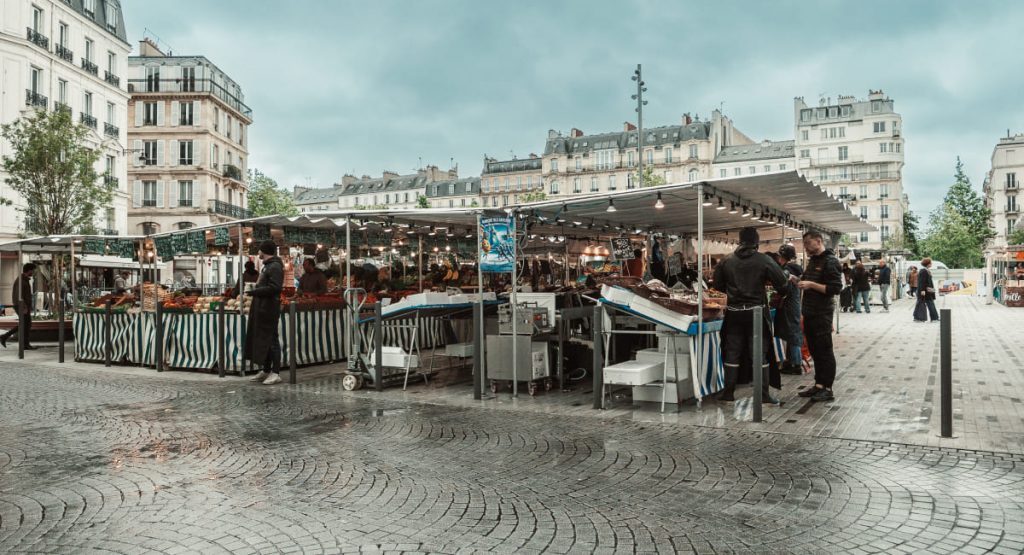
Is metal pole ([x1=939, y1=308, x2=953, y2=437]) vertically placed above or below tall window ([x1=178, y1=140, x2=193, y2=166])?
below

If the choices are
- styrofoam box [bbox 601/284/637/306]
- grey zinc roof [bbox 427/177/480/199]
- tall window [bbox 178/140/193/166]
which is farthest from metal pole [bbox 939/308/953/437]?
grey zinc roof [bbox 427/177/480/199]

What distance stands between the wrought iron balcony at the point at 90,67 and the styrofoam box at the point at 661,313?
3833 cm

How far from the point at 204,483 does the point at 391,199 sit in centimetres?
10229

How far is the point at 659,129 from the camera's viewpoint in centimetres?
8388

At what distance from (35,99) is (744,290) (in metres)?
35.5

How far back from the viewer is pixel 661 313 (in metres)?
7.10

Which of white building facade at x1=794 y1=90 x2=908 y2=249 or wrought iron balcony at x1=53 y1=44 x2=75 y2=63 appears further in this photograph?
white building facade at x1=794 y1=90 x2=908 y2=249

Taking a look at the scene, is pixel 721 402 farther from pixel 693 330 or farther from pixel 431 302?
pixel 431 302

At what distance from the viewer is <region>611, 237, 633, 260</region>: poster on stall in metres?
12.3

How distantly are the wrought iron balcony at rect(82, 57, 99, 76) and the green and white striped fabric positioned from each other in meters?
29.4

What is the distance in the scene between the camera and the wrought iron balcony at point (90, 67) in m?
35.5

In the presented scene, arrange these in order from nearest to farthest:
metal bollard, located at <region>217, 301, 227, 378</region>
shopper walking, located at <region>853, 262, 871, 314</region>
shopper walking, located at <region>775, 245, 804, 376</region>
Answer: shopper walking, located at <region>775, 245, 804, 376</region> < metal bollard, located at <region>217, 301, 227, 378</region> < shopper walking, located at <region>853, 262, 871, 314</region>

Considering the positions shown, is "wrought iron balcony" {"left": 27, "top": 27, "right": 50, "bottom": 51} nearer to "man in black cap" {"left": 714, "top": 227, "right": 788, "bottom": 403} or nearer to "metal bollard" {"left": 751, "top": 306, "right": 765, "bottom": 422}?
"man in black cap" {"left": 714, "top": 227, "right": 788, "bottom": 403}

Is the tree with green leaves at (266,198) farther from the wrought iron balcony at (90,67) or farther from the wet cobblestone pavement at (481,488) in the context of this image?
the wet cobblestone pavement at (481,488)
